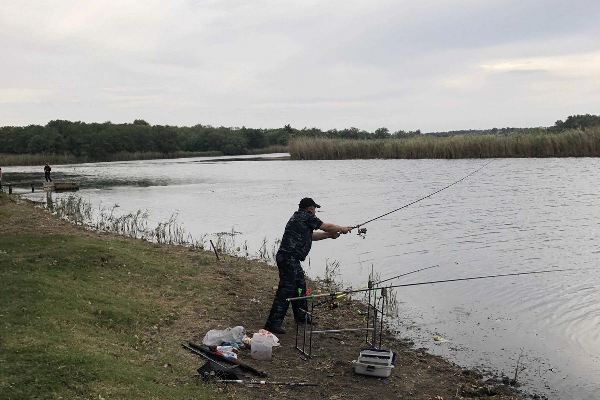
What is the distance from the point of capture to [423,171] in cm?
4991

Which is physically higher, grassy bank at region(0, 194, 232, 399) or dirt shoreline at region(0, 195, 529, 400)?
grassy bank at region(0, 194, 232, 399)

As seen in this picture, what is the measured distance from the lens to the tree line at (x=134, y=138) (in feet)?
368

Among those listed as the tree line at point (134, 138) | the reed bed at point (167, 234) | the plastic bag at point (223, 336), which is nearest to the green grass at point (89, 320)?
the plastic bag at point (223, 336)

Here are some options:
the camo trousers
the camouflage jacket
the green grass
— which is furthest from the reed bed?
the camouflage jacket

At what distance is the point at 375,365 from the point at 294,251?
2.49 meters

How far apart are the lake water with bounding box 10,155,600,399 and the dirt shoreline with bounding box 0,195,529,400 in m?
0.94

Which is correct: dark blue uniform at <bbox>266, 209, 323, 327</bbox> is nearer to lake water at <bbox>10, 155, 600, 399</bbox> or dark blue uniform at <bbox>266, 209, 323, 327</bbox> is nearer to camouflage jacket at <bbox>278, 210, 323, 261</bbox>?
camouflage jacket at <bbox>278, 210, 323, 261</bbox>

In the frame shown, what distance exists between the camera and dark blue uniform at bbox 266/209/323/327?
1001 centimetres

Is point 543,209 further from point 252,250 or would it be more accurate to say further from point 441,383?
point 441,383

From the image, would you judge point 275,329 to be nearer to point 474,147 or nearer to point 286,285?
point 286,285

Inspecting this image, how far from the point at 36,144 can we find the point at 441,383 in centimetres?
11548

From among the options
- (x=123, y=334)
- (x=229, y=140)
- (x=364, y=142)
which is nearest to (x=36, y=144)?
(x=229, y=140)

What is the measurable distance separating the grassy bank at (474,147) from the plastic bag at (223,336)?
48517 mm

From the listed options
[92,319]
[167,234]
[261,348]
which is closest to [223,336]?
[261,348]
